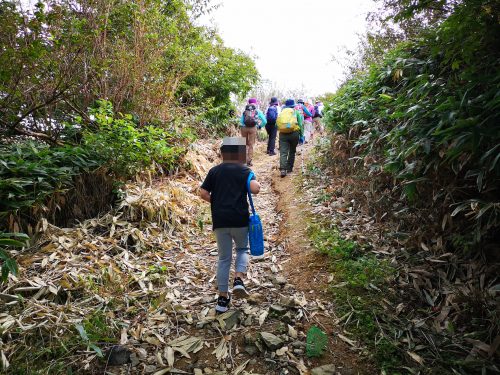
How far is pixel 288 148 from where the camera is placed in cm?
808

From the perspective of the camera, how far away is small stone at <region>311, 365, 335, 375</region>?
2.29m

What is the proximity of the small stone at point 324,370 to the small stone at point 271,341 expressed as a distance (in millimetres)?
367

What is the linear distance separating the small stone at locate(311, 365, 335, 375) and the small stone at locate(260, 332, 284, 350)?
367 millimetres

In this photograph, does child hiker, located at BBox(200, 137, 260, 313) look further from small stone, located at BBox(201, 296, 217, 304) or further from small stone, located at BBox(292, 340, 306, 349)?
small stone, located at BBox(292, 340, 306, 349)

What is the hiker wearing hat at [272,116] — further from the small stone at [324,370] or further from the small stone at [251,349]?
the small stone at [324,370]

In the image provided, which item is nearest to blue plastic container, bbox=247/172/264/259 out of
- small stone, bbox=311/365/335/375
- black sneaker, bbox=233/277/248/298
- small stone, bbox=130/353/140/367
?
black sneaker, bbox=233/277/248/298

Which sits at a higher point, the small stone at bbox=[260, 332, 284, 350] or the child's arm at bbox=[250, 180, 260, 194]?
the child's arm at bbox=[250, 180, 260, 194]

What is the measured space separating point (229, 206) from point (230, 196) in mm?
108

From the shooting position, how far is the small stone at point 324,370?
7.50 feet

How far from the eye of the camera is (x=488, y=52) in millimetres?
2799

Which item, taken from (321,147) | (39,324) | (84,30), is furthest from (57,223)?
(321,147)

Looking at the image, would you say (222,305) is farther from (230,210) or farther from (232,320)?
(230,210)

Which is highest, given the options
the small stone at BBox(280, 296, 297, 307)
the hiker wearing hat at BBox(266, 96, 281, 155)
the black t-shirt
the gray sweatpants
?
the hiker wearing hat at BBox(266, 96, 281, 155)

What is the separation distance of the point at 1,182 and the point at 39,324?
1.86 meters
